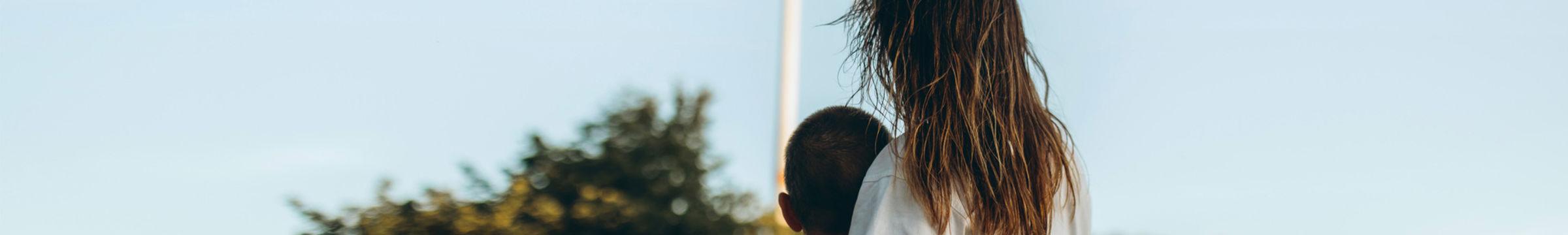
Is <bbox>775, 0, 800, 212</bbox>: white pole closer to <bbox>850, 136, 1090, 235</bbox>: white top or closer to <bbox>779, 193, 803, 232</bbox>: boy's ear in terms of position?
<bbox>779, 193, 803, 232</bbox>: boy's ear

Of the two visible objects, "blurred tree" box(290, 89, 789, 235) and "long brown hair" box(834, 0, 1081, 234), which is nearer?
"long brown hair" box(834, 0, 1081, 234)

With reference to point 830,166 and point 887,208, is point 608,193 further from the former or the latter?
point 887,208

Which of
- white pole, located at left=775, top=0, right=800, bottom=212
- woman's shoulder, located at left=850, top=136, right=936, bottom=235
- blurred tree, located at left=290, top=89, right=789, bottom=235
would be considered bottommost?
woman's shoulder, located at left=850, top=136, right=936, bottom=235

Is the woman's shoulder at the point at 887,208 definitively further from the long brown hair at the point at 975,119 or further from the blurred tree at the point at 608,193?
the blurred tree at the point at 608,193

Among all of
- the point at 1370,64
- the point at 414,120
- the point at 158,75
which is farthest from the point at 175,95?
the point at 1370,64

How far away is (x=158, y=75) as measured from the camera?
3123 mm

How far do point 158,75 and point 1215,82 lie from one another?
242 centimetres

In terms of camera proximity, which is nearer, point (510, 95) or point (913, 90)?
point (913, 90)

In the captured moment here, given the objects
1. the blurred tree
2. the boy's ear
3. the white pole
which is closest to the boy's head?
the boy's ear

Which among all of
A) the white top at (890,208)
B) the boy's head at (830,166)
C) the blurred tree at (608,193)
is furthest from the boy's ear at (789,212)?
the blurred tree at (608,193)

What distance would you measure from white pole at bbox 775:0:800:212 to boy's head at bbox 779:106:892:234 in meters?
2.50

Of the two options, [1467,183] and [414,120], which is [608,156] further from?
[1467,183]

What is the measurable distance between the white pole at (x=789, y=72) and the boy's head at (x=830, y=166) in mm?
2502

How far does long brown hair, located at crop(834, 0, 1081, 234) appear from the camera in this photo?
1.19 m
